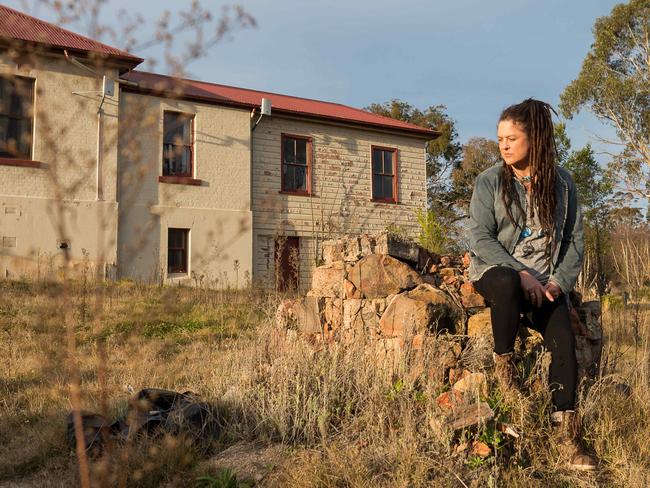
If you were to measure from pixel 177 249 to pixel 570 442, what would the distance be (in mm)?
12264

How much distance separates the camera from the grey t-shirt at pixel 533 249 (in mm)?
3754

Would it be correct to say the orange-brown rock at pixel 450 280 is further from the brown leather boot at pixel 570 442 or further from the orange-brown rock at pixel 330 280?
the brown leather boot at pixel 570 442

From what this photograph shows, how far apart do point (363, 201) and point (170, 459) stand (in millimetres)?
14317

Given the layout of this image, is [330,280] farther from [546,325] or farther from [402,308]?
[546,325]

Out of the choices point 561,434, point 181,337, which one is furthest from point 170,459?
point 181,337

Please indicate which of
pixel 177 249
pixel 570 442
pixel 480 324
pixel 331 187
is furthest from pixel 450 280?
pixel 331 187

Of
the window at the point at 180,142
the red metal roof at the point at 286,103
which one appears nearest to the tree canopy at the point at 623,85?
the red metal roof at the point at 286,103

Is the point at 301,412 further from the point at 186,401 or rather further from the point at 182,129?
the point at 182,129

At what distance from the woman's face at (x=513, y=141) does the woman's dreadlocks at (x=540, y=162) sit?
25mm

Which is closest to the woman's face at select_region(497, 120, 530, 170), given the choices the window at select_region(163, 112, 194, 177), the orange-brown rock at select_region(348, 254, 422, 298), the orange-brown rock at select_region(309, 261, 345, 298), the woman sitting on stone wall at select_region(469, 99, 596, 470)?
the woman sitting on stone wall at select_region(469, 99, 596, 470)

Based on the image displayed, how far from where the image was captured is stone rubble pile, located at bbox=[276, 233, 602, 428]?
13.4ft

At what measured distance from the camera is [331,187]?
17062 mm

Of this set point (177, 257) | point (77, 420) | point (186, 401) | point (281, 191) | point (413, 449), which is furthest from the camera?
point (281, 191)

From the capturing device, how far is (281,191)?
16.0 metres
